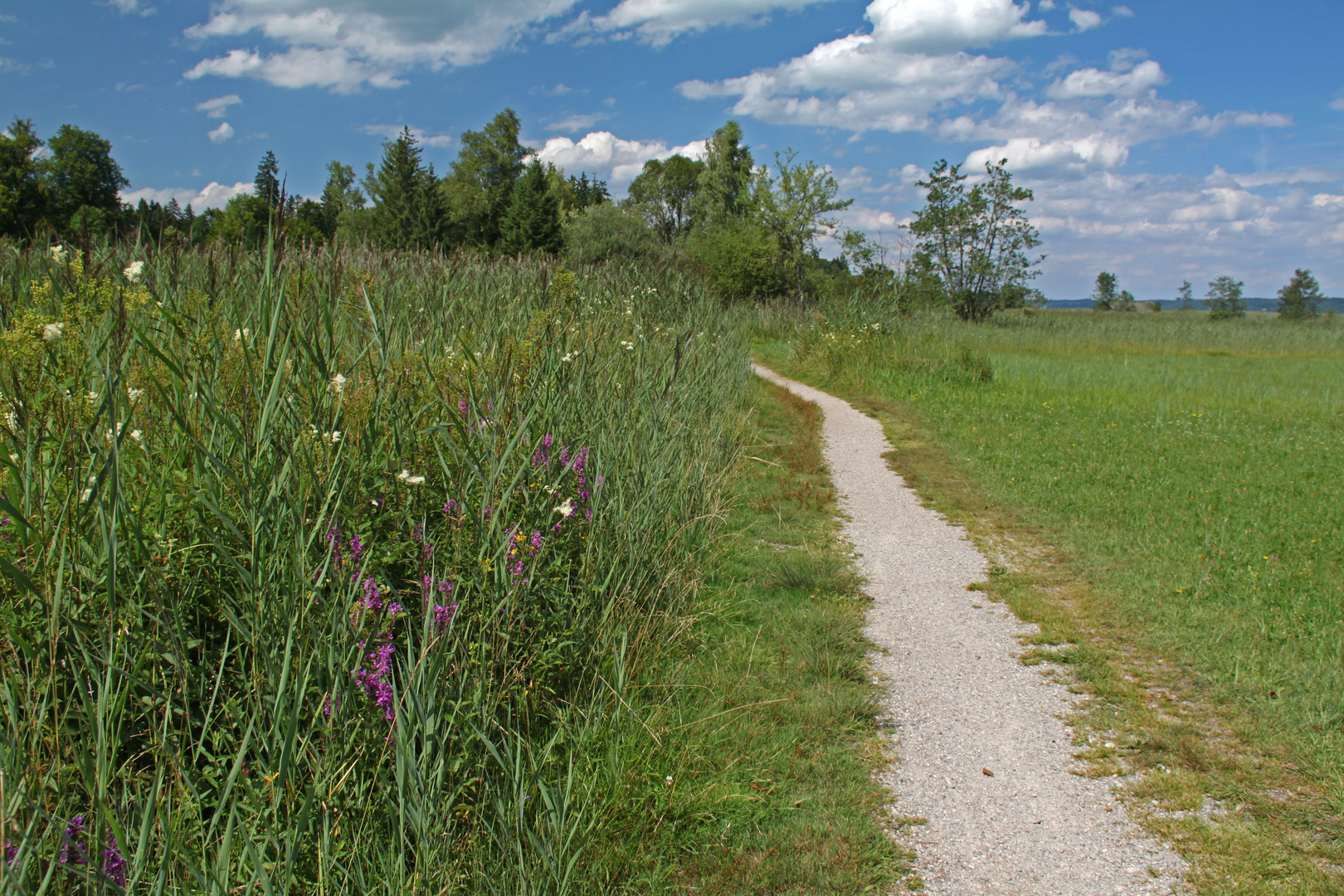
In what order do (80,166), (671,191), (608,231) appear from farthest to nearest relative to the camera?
(671,191), (80,166), (608,231)

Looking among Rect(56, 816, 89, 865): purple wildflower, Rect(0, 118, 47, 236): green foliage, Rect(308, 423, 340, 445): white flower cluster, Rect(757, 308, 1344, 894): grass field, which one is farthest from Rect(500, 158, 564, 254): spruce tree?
Rect(56, 816, 89, 865): purple wildflower

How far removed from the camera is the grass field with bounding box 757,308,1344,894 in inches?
108

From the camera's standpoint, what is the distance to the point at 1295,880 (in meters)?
2.34

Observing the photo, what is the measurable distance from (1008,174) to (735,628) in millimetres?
31726

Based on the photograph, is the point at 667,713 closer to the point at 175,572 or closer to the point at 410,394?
the point at 410,394

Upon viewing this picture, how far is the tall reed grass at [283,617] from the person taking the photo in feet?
5.10

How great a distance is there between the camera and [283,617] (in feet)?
5.61

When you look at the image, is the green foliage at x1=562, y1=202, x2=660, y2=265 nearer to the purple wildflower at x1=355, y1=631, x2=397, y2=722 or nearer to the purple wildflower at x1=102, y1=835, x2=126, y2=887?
the purple wildflower at x1=355, y1=631, x2=397, y2=722

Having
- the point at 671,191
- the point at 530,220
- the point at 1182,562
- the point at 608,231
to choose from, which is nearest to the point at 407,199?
the point at 530,220

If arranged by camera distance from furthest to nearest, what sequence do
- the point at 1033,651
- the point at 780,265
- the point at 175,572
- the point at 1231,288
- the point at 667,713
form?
1. the point at 1231,288
2. the point at 780,265
3. the point at 1033,651
4. the point at 667,713
5. the point at 175,572

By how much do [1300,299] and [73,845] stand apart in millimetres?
56820

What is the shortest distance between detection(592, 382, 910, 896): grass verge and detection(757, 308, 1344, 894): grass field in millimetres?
1040

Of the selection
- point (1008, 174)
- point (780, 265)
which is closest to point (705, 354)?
point (780, 265)

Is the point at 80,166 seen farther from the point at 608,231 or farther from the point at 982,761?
the point at 982,761
